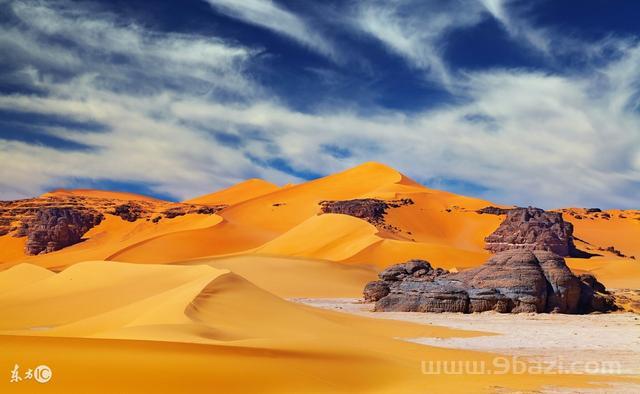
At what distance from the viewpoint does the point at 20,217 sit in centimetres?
6912

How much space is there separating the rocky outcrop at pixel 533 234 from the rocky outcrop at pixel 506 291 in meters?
23.3

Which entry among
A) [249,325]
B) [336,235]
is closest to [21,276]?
[249,325]

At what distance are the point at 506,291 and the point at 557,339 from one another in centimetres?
810

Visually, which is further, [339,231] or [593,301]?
[339,231]

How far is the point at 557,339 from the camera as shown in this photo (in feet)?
49.9

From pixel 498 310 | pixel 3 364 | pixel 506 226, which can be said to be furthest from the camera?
pixel 506 226

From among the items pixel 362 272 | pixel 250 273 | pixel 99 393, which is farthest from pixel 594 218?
pixel 99 393

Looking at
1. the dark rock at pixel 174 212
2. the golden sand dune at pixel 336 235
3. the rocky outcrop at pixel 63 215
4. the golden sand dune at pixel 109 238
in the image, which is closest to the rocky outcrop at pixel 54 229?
the rocky outcrop at pixel 63 215

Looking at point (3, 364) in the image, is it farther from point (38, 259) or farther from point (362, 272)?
point (38, 259)

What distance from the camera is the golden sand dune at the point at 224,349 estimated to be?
288 inches

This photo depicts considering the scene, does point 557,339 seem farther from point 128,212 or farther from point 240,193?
point 240,193

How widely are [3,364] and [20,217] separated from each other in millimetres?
69520

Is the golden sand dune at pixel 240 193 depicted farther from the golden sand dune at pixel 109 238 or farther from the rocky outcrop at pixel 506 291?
the rocky outcrop at pixel 506 291

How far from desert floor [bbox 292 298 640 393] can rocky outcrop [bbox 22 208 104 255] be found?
4585 cm
